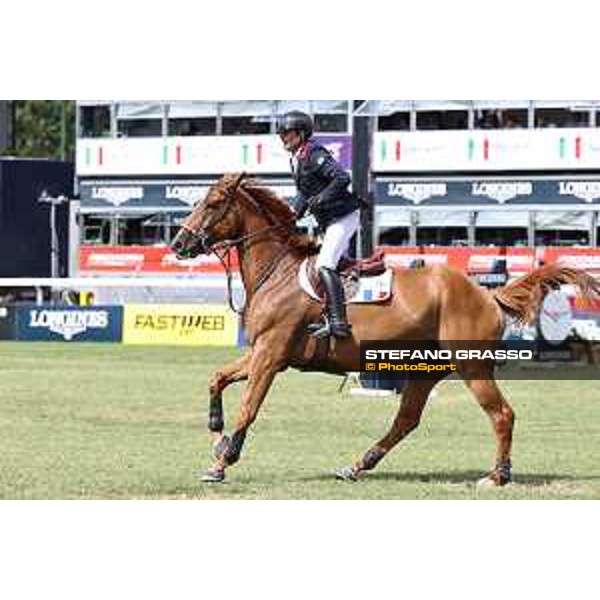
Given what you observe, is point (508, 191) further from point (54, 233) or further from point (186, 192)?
point (54, 233)

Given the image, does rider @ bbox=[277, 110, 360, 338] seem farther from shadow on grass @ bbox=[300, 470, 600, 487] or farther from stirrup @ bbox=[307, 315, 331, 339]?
shadow on grass @ bbox=[300, 470, 600, 487]

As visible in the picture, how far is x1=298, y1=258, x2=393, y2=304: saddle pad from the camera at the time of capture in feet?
40.4

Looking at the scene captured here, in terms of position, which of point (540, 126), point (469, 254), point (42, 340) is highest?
point (540, 126)

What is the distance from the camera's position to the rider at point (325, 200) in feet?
38.8

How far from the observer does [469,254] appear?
63.6 ft

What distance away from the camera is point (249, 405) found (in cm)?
1205

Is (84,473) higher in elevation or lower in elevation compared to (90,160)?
lower

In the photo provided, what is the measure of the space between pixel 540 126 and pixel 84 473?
7599 mm

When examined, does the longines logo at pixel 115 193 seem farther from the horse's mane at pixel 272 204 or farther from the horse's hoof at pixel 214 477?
the horse's hoof at pixel 214 477

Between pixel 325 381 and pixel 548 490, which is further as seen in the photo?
pixel 325 381
